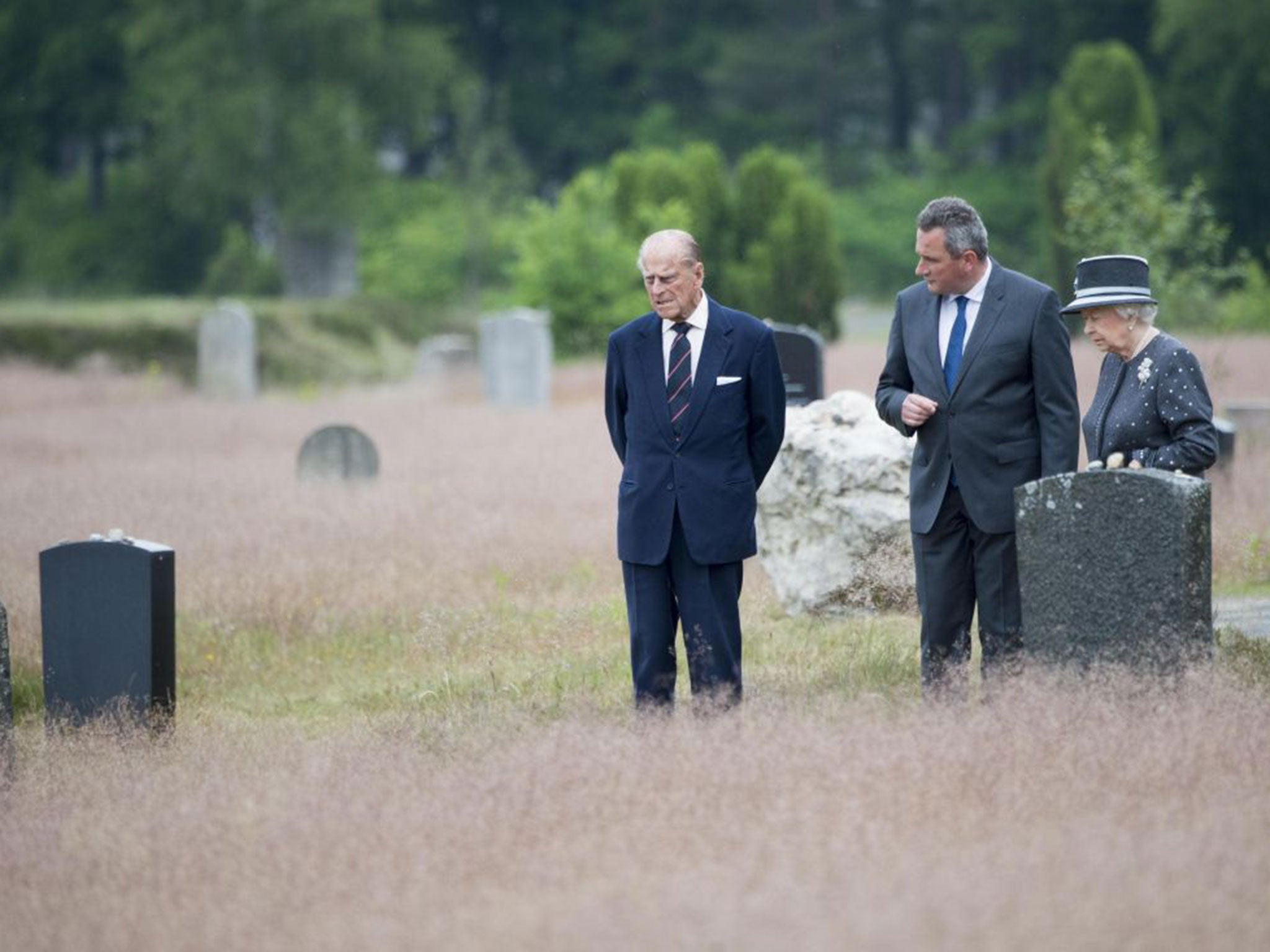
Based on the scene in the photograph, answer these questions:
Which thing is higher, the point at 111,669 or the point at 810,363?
the point at 810,363

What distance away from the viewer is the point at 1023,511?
6121mm

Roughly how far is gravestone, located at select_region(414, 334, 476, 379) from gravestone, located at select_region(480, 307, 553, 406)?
5.48 metres

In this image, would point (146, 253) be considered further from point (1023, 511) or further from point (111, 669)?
point (1023, 511)

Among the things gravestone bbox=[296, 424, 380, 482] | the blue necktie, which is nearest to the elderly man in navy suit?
the blue necktie

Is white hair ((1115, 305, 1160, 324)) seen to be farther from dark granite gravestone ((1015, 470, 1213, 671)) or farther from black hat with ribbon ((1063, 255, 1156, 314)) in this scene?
dark granite gravestone ((1015, 470, 1213, 671))

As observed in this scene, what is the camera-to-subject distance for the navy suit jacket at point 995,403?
243 inches

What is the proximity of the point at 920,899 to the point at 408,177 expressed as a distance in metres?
53.6

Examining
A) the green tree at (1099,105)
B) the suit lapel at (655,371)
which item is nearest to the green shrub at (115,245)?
the green tree at (1099,105)

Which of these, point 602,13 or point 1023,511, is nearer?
point 1023,511

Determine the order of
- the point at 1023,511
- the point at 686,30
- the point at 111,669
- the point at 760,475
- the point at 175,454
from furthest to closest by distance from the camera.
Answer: the point at 686,30
the point at 175,454
the point at 111,669
the point at 760,475
the point at 1023,511

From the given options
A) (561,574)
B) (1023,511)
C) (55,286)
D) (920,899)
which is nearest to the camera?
(920,899)

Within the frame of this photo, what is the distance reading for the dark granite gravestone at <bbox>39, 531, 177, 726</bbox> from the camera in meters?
8.23

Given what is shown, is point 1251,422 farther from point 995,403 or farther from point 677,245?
point 677,245

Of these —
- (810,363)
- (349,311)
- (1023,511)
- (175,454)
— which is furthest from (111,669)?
(349,311)
